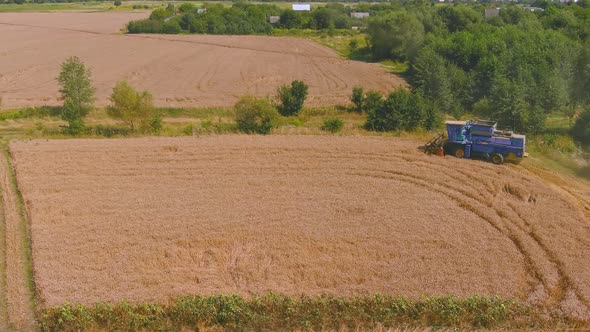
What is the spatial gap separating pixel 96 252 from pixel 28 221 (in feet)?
14.3

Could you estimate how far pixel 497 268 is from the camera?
673 inches

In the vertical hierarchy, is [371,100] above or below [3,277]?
above

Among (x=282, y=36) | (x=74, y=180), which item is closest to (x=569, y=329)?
(x=74, y=180)

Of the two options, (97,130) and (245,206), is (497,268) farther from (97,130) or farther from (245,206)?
(97,130)

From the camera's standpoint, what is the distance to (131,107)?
32062mm

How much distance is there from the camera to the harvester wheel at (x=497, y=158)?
25.1 m

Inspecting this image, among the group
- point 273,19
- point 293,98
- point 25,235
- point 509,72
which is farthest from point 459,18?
point 25,235

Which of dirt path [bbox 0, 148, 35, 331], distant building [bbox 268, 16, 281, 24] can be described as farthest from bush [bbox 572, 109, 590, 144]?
distant building [bbox 268, 16, 281, 24]

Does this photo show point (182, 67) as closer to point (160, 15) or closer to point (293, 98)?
point (293, 98)

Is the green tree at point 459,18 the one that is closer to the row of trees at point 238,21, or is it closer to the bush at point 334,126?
the row of trees at point 238,21

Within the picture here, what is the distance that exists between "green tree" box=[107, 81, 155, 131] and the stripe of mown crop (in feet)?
23.0

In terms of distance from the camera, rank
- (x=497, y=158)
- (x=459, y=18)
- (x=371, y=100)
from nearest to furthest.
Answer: (x=497, y=158)
(x=371, y=100)
(x=459, y=18)

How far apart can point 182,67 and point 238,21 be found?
1433 inches

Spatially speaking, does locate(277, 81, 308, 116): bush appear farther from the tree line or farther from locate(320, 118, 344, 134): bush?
the tree line
